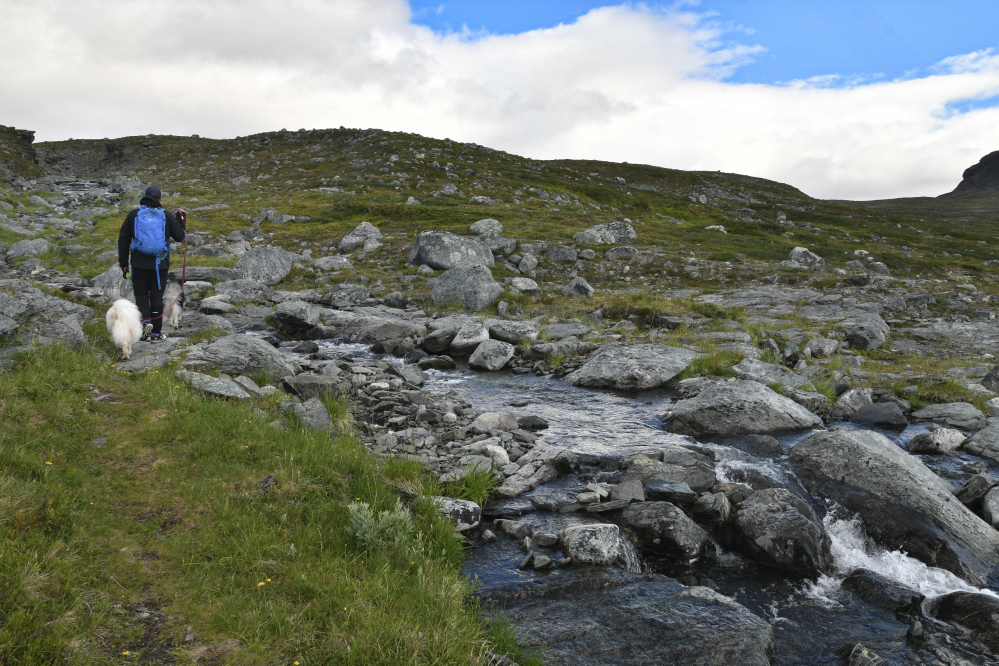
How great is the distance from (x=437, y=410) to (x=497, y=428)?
1427 millimetres

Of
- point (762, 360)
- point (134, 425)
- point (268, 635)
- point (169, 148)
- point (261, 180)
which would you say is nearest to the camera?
point (268, 635)

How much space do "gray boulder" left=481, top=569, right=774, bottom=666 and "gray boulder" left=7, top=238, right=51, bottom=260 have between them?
30.5m

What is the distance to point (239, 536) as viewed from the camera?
5207 millimetres

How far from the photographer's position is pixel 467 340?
1753 cm

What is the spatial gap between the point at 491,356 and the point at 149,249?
30.2 feet

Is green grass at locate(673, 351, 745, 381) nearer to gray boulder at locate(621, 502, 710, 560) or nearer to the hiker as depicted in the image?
gray boulder at locate(621, 502, 710, 560)

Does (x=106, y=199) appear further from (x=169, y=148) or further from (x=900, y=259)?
(x=900, y=259)

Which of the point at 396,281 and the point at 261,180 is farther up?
the point at 261,180

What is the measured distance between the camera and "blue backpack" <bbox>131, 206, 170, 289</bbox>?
1156 cm

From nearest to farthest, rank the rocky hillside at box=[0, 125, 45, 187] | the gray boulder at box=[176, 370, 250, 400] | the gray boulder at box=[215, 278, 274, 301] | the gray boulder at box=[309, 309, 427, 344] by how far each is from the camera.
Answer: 1. the gray boulder at box=[176, 370, 250, 400]
2. the gray boulder at box=[309, 309, 427, 344]
3. the gray boulder at box=[215, 278, 274, 301]
4. the rocky hillside at box=[0, 125, 45, 187]

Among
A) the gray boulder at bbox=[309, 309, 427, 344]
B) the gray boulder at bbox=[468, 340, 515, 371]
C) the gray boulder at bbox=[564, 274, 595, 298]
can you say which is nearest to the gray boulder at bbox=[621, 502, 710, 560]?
the gray boulder at bbox=[468, 340, 515, 371]

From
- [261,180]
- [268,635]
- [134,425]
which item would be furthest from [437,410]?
[261,180]

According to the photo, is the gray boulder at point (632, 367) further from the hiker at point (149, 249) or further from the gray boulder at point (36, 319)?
the gray boulder at point (36, 319)

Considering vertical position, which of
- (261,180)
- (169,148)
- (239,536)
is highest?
(169,148)
